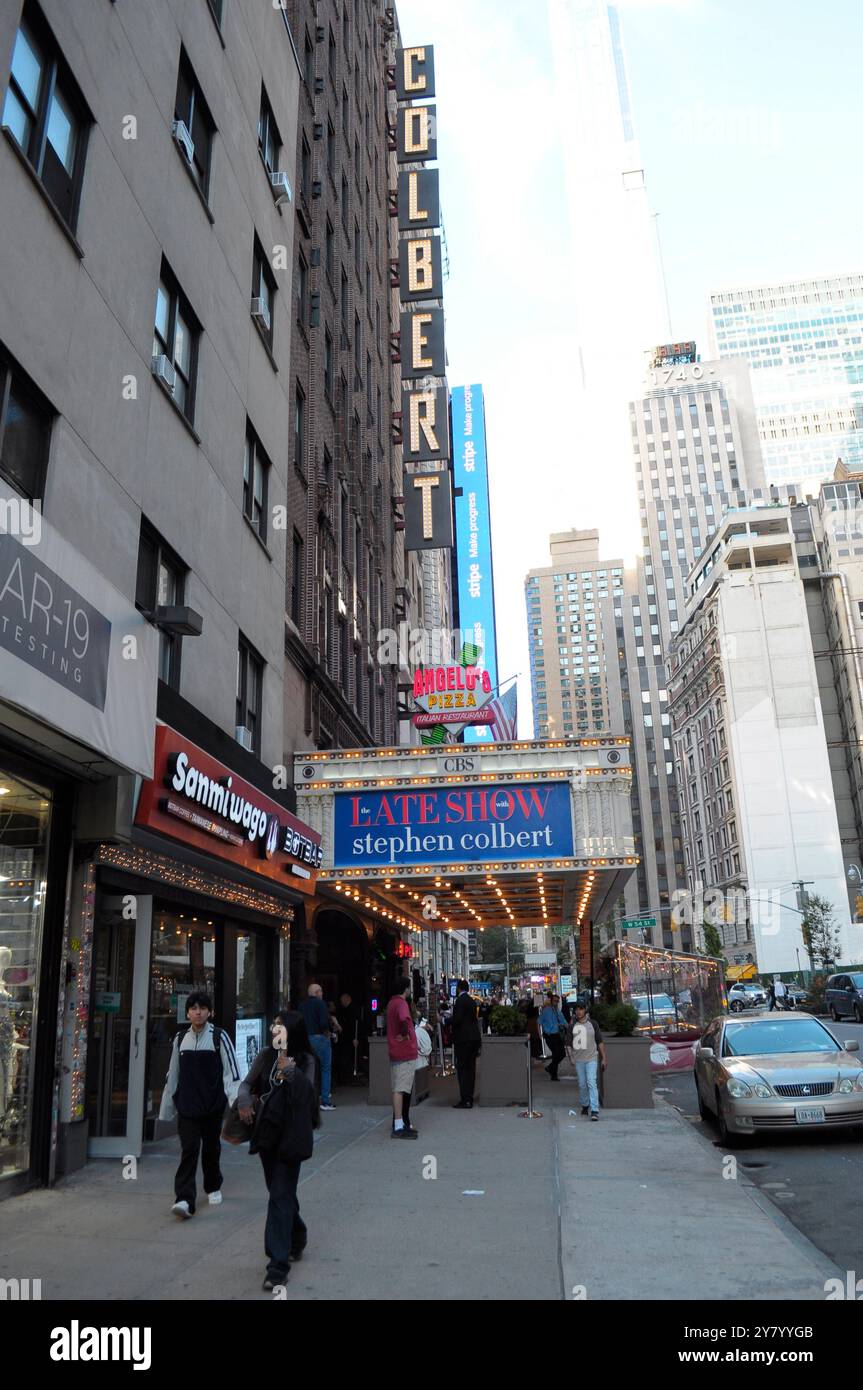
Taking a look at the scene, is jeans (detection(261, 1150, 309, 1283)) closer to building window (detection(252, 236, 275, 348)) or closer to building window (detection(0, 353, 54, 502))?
building window (detection(0, 353, 54, 502))

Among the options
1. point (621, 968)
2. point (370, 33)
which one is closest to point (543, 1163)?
point (621, 968)

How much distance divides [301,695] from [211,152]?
10435mm

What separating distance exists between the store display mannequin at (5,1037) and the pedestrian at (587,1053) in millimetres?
8352

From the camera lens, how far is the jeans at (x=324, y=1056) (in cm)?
1460

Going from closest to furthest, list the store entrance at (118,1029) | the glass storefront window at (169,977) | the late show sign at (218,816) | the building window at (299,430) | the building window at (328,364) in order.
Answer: the late show sign at (218,816)
the store entrance at (118,1029)
the glass storefront window at (169,977)
the building window at (299,430)
the building window at (328,364)

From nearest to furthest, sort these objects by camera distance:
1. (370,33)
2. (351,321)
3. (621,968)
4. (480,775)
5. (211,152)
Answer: (211,152)
(480,775)
(621,968)
(351,321)
(370,33)

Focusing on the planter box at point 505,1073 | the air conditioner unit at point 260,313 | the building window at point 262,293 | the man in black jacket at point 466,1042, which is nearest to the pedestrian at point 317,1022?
the man in black jacket at point 466,1042

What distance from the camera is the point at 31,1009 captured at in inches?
361

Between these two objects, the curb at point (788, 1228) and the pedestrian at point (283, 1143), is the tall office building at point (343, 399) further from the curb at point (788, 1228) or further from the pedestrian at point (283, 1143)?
the pedestrian at point (283, 1143)

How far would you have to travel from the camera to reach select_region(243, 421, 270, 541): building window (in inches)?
675

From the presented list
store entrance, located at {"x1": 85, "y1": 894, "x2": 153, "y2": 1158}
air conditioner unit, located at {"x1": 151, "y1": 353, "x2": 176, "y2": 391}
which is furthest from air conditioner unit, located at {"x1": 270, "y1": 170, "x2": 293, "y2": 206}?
store entrance, located at {"x1": 85, "y1": 894, "x2": 153, "y2": 1158}

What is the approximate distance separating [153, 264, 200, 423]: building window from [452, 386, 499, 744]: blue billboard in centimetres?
7660

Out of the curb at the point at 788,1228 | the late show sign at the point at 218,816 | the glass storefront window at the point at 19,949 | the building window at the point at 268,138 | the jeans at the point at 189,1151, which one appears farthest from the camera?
the building window at the point at 268,138

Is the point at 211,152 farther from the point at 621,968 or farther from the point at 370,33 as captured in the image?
the point at 370,33
